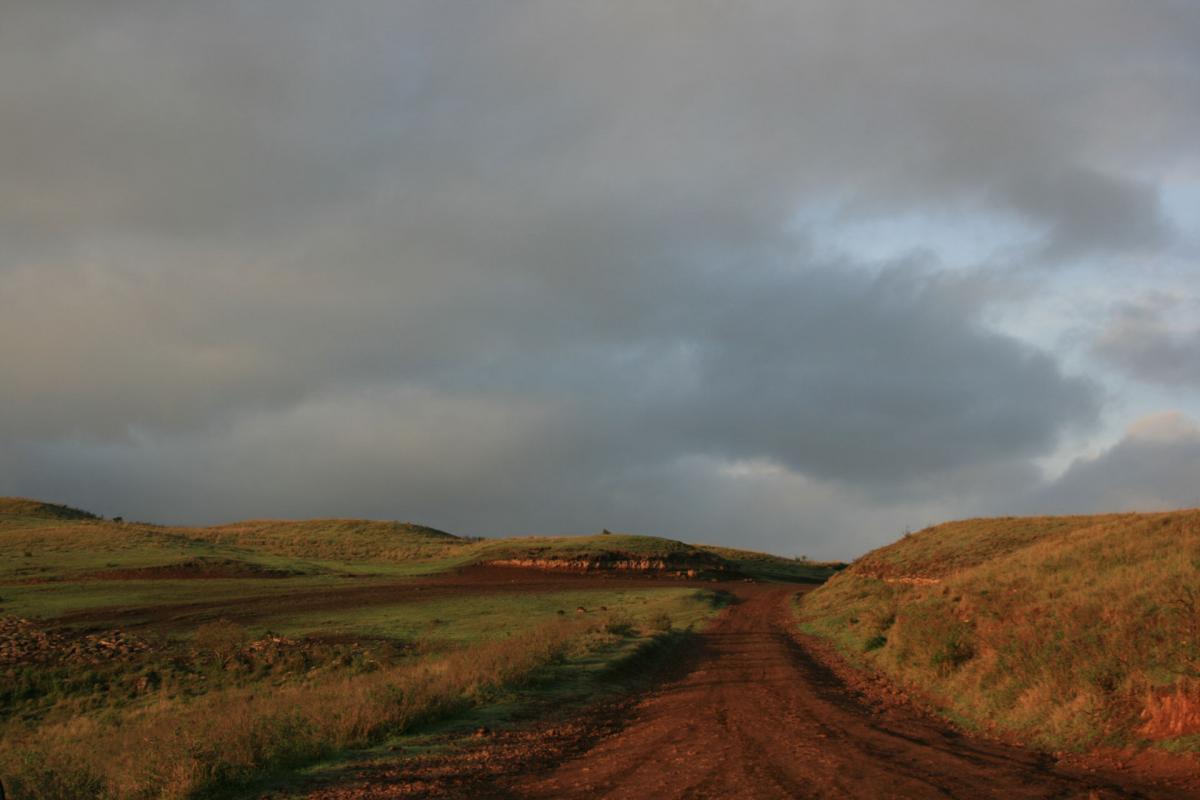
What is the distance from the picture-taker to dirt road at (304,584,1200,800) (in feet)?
33.1

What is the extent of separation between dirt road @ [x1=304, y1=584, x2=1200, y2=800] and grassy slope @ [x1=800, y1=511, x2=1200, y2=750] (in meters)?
1.19

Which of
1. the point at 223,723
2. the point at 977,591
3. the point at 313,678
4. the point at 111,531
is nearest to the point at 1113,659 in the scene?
the point at 977,591

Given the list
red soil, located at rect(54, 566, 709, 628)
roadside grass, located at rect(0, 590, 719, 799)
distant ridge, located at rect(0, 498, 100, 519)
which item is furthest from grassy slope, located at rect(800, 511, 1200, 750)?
distant ridge, located at rect(0, 498, 100, 519)

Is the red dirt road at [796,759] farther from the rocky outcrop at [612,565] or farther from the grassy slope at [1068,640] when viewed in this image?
the rocky outcrop at [612,565]

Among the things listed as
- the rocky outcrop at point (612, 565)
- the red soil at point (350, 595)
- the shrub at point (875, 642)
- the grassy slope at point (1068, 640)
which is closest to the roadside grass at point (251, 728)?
the shrub at point (875, 642)

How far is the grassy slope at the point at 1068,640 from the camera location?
40.4ft

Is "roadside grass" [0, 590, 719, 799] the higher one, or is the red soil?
"roadside grass" [0, 590, 719, 799]

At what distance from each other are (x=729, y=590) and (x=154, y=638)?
37.9 metres

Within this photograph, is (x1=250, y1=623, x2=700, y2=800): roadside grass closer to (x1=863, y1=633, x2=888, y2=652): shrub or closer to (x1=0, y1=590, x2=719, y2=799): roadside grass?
(x1=0, y1=590, x2=719, y2=799): roadside grass

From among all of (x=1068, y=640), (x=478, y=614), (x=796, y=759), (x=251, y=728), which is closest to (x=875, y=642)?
(x=1068, y=640)

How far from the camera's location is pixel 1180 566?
1639 centimetres

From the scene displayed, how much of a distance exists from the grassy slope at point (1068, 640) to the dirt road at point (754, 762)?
119 cm

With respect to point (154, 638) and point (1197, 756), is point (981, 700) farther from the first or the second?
point (154, 638)

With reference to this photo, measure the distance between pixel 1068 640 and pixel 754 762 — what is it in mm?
7564
